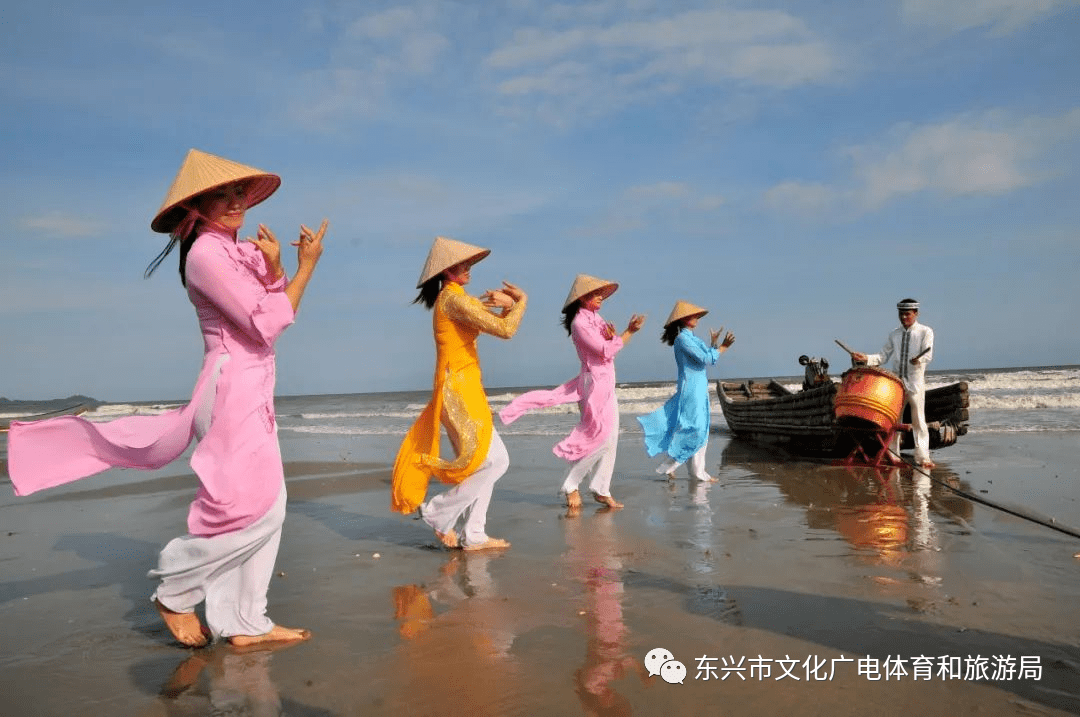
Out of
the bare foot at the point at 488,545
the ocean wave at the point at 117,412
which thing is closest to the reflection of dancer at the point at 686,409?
the bare foot at the point at 488,545

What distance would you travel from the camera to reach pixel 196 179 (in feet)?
11.9

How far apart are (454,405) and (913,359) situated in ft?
20.2

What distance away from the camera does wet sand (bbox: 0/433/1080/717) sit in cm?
296

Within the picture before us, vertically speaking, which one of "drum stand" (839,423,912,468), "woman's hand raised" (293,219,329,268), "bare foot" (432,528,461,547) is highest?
"woman's hand raised" (293,219,329,268)

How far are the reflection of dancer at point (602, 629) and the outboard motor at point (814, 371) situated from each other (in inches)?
254

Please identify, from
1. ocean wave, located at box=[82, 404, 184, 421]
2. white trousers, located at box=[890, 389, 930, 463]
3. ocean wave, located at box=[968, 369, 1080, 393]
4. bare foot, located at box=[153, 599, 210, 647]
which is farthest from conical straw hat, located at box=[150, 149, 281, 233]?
ocean wave, located at box=[968, 369, 1080, 393]

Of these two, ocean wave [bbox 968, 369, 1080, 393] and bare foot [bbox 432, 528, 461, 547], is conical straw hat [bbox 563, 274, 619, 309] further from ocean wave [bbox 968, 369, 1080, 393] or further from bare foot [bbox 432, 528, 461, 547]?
ocean wave [bbox 968, 369, 1080, 393]

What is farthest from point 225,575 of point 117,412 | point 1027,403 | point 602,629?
point 117,412

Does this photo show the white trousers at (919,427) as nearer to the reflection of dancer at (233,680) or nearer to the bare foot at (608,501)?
the bare foot at (608,501)

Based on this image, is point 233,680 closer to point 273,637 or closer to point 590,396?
point 273,637

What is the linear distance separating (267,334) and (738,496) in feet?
17.4

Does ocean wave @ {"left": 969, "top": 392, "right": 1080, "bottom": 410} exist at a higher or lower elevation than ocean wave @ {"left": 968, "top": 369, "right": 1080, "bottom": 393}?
lower

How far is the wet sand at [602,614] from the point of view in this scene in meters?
2.96

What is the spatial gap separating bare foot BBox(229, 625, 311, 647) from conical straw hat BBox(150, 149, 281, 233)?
6.13 feet
